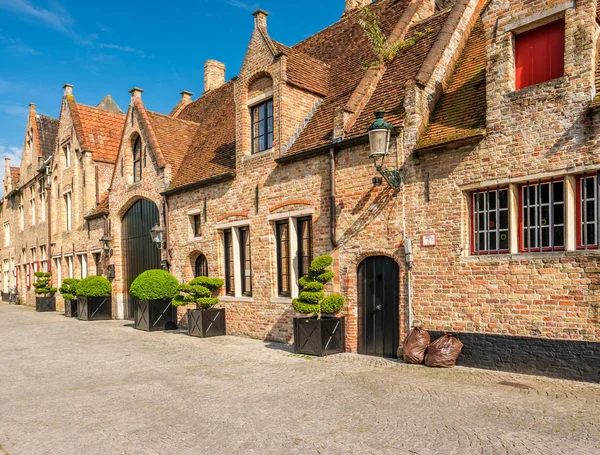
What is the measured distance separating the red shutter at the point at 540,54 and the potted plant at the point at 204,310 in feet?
30.1

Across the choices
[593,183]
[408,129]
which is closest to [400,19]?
[408,129]

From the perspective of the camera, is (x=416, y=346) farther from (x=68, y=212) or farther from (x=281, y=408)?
(x=68, y=212)

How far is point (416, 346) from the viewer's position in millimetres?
9383

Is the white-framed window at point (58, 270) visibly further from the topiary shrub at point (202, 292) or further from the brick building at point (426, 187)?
the topiary shrub at point (202, 292)

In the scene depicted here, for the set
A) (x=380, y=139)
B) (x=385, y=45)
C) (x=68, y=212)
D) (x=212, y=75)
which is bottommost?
(x=68, y=212)

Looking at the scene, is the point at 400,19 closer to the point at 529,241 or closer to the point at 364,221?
the point at 364,221

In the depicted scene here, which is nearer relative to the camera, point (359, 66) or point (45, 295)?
point (359, 66)

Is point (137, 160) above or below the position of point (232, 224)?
above

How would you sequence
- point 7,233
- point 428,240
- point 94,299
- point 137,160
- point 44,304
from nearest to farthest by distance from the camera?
point 428,240 → point 137,160 → point 94,299 → point 44,304 → point 7,233

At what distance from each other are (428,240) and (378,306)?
1.87 meters

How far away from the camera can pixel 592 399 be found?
6809 millimetres

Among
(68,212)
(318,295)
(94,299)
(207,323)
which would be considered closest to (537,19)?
(318,295)

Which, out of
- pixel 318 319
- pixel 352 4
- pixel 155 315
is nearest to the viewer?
pixel 318 319

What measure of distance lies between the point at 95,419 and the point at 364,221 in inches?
248
